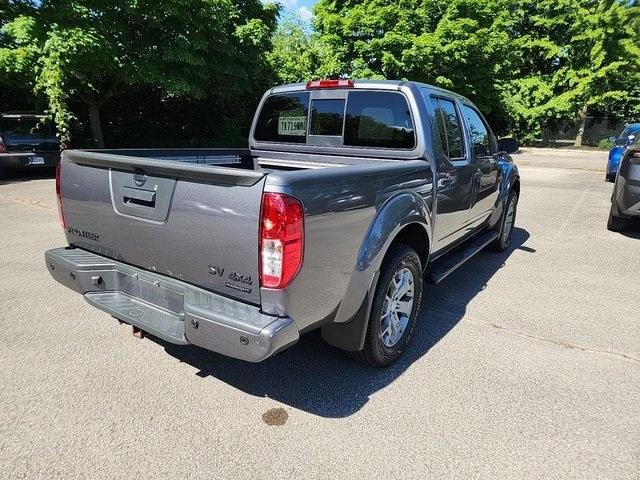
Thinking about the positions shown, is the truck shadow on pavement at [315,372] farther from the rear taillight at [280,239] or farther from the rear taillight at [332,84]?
the rear taillight at [332,84]

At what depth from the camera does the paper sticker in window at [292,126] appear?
4090 millimetres

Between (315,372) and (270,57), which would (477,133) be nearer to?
(315,372)

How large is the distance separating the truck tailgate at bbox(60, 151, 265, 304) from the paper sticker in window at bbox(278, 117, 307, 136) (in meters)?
1.80

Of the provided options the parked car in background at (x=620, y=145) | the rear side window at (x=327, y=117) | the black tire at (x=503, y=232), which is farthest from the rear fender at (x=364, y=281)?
the parked car in background at (x=620, y=145)

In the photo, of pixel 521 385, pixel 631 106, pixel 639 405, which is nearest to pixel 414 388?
pixel 521 385

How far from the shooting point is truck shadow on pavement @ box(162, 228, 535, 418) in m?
2.78

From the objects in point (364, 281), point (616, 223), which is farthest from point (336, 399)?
point (616, 223)

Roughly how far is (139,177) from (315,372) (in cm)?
167

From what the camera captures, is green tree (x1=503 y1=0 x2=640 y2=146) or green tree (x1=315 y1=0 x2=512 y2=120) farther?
green tree (x1=503 y1=0 x2=640 y2=146)

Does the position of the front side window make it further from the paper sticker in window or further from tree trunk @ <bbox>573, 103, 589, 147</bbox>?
tree trunk @ <bbox>573, 103, 589, 147</bbox>

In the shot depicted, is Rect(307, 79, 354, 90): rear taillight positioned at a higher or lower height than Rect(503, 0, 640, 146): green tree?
lower

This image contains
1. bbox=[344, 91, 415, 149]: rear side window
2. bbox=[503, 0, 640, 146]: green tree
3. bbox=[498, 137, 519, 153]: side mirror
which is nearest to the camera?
bbox=[344, 91, 415, 149]: rear side window

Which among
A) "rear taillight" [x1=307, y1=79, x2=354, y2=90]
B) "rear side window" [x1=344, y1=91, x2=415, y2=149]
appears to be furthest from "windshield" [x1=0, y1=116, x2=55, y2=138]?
"rear side window" [x1=344, y1=91, x2=415, y2=149]

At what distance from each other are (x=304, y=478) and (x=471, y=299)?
9.10 ft
